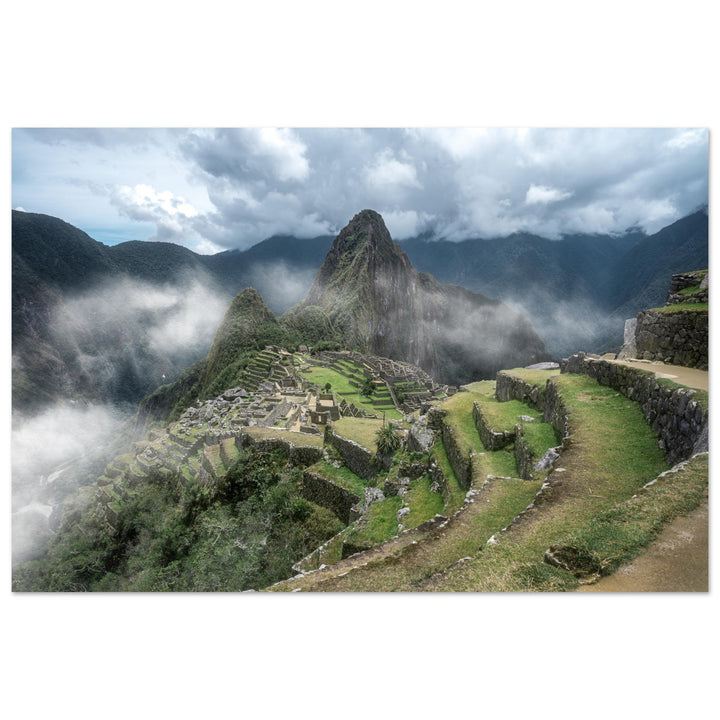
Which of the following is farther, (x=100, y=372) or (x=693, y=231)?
(x=100, y=372)

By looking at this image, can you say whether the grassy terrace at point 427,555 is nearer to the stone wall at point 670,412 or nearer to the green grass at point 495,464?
the green grass at point 495,464

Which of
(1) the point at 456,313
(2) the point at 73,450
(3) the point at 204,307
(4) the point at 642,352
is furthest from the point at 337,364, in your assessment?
(4) the point at 642,352

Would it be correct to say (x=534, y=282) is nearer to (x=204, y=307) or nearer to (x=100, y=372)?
(x=204, y=307)

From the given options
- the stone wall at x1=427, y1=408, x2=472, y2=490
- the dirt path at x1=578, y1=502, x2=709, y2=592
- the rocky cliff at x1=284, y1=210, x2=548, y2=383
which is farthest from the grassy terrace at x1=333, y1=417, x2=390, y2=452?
the rocky cliff at x1=284, y1=210, x2=548, y2=383

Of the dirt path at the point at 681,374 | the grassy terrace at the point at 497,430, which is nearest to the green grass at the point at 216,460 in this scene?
the grassy terrace at the point at 497,430

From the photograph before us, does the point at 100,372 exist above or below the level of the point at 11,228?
below

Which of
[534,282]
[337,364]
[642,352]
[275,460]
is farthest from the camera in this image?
[337,364]

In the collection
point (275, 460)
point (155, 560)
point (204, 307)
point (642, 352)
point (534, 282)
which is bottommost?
point (155, 560)
